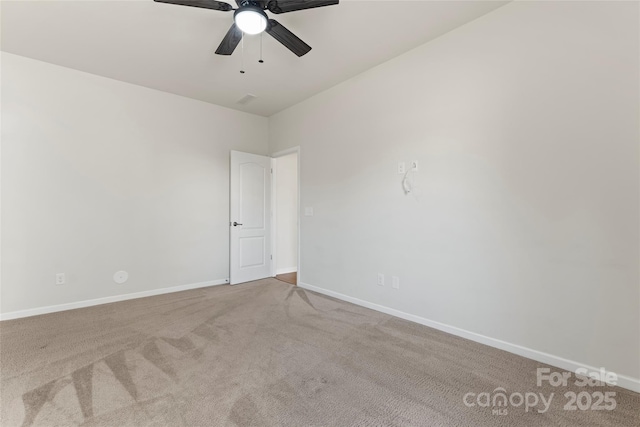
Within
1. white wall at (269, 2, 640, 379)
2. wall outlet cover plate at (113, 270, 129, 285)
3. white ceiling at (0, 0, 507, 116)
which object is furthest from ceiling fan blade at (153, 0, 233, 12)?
wall outlet cover plate at (113, 270, 129, 285)

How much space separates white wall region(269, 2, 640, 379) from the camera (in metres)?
1.87

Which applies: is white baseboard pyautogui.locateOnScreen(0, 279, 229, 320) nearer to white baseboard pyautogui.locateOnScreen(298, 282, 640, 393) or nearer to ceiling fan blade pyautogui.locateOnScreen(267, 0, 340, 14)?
white baseboard pyautogui.locateOnScreen(298, 282, 640, 393)

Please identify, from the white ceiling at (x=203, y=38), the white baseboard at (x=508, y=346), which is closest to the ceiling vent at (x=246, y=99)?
the white ceiling at (x=203, y=38)

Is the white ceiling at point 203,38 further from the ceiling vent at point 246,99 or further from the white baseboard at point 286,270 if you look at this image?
the white baseboard at point 286,270

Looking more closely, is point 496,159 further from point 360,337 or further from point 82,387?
point 82,387

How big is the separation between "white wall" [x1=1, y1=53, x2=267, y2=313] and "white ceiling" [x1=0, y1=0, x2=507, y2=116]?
0.39 m

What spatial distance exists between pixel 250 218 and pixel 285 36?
306 cm

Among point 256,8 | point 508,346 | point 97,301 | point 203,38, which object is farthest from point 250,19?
point 97,301

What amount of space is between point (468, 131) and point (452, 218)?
80 cm

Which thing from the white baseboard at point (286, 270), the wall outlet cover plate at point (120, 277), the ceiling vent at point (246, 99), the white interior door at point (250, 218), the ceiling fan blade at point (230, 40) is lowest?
A: the white baseboard at point (286, 270)

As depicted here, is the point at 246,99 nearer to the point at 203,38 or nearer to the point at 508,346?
the point at 203,38

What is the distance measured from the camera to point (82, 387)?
1.81 metres

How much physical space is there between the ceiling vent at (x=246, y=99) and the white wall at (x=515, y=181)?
5.19 ft

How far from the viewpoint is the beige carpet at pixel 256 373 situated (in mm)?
1570
